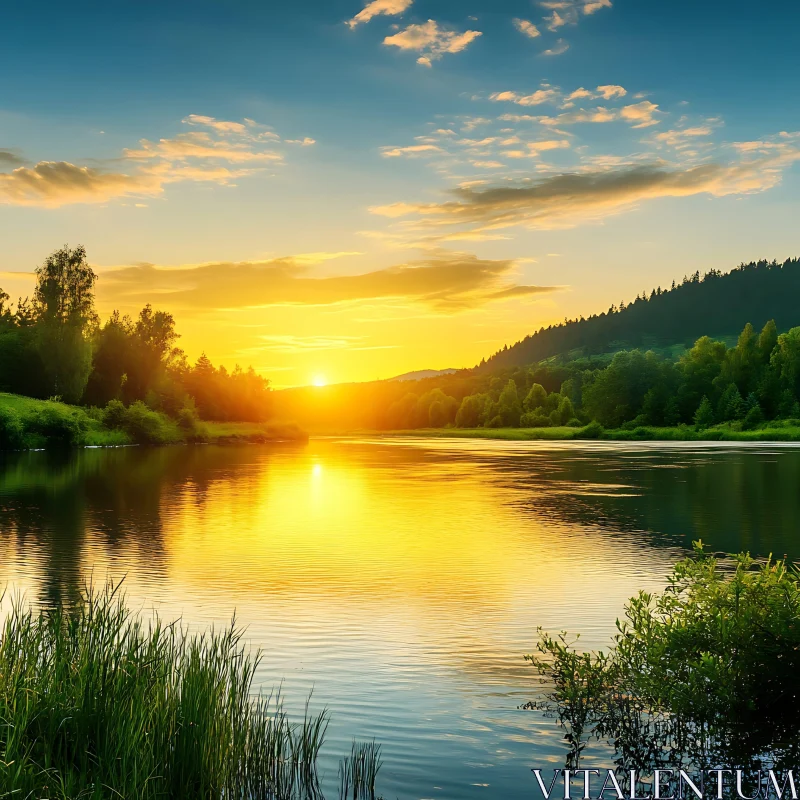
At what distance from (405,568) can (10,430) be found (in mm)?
70260

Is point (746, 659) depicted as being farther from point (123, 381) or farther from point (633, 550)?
point (123, 381)

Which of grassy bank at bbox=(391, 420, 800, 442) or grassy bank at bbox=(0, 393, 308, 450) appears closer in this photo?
grassy bank at bbox=(0, 393, 308, 450)

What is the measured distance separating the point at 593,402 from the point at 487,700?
161 meters

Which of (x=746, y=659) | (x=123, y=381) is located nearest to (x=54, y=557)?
(x=746, y=659)

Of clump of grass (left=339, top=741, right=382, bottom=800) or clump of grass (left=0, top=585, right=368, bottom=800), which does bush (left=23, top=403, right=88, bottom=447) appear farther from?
clump of grass (left=339, top=741, right=382, bottom=800)

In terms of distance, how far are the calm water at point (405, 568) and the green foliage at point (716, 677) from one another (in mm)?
1134

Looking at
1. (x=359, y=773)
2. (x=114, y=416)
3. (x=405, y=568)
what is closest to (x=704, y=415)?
(x=114, y=416)

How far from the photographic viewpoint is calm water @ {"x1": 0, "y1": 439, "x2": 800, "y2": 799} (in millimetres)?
10484

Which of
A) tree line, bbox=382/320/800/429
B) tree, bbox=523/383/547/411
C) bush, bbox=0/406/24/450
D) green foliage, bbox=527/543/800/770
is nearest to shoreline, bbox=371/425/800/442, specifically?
tree line, bbox=382/320/800/429

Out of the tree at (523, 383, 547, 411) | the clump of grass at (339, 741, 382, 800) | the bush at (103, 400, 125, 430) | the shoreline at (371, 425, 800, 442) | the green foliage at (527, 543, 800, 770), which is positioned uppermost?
the tree at (523, 383, 547, 411)

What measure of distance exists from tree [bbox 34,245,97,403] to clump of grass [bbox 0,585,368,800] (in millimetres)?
101653

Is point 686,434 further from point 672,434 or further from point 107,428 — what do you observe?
point 107,428

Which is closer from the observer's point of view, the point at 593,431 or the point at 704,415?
the point at 593,431

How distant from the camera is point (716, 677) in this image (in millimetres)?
8922
